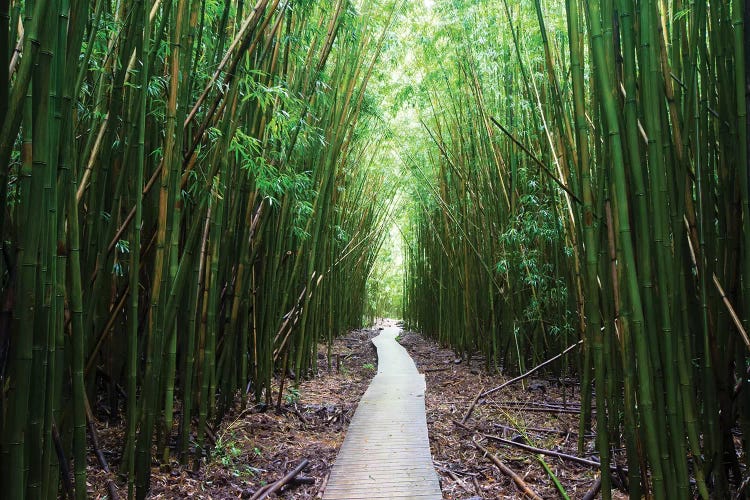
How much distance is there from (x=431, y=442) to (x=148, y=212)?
1.68m

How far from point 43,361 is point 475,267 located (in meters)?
3.91

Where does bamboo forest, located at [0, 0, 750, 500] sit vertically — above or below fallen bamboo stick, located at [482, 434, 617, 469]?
above

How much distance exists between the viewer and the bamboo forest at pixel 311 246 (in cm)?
120

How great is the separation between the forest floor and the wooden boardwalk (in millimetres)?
80

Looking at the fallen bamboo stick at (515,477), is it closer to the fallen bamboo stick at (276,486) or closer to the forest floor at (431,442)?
the forest floor at (431,442)

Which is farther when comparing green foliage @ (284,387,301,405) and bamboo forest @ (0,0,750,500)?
green foliage @ (284,387,301,405)

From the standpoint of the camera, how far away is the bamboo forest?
1.20 metres

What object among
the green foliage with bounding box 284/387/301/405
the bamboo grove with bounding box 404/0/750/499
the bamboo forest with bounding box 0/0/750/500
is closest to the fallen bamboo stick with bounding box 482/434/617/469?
the bamboo forest with bounding box 0/0/750/500

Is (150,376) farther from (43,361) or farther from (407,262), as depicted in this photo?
(407,262)

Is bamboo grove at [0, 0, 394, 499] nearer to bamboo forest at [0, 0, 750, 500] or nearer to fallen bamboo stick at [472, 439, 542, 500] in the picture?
bamboo forest at [0, 0, 750, 500]

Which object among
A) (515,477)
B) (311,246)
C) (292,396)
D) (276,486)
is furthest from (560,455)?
(311,246)

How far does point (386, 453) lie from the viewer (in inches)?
91.5

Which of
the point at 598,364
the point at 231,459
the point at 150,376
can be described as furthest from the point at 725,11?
A: the point at 231,459

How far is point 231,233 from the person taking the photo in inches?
91.0
